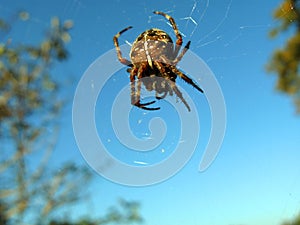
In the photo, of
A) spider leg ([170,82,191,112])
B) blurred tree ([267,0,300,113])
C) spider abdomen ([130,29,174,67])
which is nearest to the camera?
spider abdomen ([130,29,174,67])

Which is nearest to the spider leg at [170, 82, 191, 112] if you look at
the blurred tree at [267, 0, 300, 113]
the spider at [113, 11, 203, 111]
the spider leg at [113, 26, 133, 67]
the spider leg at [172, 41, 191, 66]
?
the spider at [113, 11, 203, 111]

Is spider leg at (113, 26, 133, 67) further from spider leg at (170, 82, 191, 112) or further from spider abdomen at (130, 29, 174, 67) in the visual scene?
spider leg at (170, 82, 191, 112)

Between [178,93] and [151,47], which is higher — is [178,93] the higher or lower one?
the lower one

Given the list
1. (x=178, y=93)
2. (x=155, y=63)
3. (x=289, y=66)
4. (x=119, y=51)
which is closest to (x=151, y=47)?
(x=155, y=63)

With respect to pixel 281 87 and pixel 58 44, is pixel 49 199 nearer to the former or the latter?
pixel 58 44

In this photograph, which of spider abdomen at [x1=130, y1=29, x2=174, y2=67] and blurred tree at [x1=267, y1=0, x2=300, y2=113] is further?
blurred tree at [x1=267, y1=0, x2=300, y2=113]

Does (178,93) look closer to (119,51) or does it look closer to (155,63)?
(155,63)

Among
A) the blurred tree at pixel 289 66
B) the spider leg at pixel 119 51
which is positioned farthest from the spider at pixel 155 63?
the blurred tree at pixel 289 66
